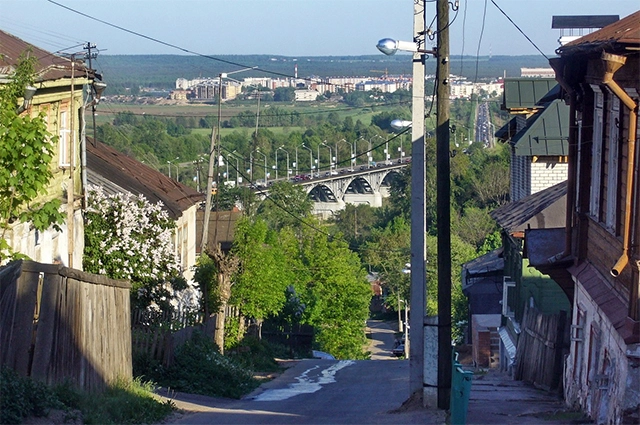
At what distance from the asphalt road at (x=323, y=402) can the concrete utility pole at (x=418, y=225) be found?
2.26 ft

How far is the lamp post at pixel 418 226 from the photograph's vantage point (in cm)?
1455

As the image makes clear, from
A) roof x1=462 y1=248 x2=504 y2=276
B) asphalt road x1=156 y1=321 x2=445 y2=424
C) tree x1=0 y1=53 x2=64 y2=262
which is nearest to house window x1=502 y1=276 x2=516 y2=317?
asphalt road x1=156 y1=321 x2=445 y2=424

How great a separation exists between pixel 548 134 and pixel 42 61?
1366cm

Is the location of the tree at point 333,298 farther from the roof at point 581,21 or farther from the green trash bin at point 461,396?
the green trash bin at point 461,396

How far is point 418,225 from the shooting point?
47.9 feet

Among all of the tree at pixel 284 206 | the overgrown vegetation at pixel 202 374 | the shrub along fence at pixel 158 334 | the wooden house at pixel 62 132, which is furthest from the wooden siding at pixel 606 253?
the tree at pixel 284 206

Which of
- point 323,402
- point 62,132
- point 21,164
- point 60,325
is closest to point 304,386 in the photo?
point 323,402

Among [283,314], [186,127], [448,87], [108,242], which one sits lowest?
[283,314]

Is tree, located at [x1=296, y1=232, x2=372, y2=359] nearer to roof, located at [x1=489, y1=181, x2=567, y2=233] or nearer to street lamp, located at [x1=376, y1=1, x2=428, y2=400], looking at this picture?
roof, located at [x1=489, y1=181, x2=567, y2=233]

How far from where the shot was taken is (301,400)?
17.8m

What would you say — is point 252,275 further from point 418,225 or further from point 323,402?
point 418,225

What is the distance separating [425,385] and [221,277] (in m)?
13.2

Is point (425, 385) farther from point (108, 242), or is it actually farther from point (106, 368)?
point (108, 242)

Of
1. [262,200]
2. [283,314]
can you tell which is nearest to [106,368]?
[283,314]
